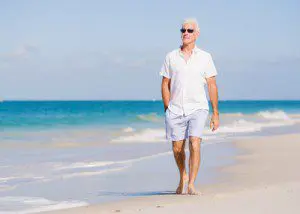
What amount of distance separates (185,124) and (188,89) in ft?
1.25

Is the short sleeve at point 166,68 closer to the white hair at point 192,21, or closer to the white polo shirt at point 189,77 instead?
the white polo shirt at point 189,77

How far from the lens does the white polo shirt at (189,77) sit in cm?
638

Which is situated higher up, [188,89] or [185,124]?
[188,89]

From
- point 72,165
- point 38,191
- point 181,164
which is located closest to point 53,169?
point 72,165

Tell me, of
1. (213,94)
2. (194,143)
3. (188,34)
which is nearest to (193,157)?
(194,143)

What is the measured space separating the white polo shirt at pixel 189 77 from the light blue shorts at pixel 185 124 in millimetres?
51

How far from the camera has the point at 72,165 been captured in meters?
11.6

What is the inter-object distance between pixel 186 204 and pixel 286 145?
9473 mm

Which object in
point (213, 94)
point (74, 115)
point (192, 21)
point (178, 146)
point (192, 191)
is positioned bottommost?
point (74, 115)

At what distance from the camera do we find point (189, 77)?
20.9ft

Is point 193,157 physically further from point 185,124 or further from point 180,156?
point 185,124

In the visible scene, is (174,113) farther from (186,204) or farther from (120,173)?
(120,173)

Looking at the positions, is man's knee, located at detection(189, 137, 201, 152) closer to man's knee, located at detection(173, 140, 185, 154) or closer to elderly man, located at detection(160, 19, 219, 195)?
elderly man, located at detection(160, 19, 219, 195)

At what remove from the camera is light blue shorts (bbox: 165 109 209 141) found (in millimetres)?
6441
